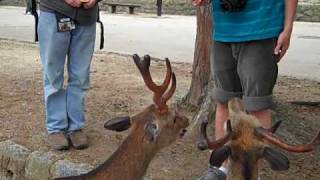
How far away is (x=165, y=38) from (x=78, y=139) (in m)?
10.8

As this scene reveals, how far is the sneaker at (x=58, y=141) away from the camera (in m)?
5.41

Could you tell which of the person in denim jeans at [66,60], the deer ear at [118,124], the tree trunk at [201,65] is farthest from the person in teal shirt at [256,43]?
the tree trunk at [201,65]

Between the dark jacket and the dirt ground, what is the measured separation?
115 cm

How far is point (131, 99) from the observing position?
295 inches

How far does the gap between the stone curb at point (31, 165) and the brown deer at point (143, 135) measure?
3.27 ft

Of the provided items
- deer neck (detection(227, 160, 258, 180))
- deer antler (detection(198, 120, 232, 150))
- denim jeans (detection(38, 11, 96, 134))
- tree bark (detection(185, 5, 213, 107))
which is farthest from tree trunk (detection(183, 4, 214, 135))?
deer antler (detection(198, 120, 232, 150))

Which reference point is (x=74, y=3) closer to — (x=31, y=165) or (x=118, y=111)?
(x=31, y=165)

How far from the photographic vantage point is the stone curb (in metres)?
5.08

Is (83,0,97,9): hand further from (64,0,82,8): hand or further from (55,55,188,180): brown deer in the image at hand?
(55,55,188,180): brown deer

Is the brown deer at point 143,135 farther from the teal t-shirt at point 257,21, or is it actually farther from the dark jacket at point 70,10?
the dark jacket at point 70,10

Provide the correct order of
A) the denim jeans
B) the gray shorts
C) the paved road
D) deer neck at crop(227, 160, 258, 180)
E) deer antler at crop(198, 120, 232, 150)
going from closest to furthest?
deer antler at crop(198, 120, 232, 150), deer neck at crop(227, 160, 258, 180), the gray shorts, the denim jeans, the paved road

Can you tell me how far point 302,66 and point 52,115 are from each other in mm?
7277

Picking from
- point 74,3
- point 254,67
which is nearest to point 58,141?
point 74,3

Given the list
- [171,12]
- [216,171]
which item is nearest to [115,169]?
[216,171]
